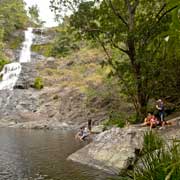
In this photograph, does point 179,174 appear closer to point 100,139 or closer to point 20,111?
point 100,139

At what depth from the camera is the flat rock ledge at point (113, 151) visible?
18.7 meters

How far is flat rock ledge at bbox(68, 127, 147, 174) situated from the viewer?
738 inches

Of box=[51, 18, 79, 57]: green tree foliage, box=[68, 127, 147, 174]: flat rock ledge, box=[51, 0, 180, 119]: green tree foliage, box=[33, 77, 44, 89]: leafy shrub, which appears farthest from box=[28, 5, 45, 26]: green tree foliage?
box=[68, 127, 147, 174]: flat rock ledge

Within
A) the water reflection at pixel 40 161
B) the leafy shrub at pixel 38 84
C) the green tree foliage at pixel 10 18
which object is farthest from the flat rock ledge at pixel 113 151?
the green tree foliage at pixel 10 18

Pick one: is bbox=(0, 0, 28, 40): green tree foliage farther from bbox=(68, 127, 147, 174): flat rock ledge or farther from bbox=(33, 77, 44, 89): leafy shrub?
bbox=(68, 127, 147, 174): flat rock ledge

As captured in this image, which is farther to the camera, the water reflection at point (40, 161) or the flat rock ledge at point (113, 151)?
the flat rock ledge at point (113, 151)

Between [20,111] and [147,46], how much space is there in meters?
25.9

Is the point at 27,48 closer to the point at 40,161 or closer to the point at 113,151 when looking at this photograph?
the point at 40,161

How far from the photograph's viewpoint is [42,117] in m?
46.4

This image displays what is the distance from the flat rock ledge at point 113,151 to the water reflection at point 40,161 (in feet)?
2.32

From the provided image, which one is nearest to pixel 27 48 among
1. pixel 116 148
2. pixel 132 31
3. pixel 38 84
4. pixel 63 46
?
pixel 63 46

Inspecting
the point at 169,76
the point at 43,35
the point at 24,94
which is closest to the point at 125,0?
the point at 169,76

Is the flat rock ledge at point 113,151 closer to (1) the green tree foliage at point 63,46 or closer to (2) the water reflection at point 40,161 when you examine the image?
(2) the water reflection at point 40,161

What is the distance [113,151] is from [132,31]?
873 cm
